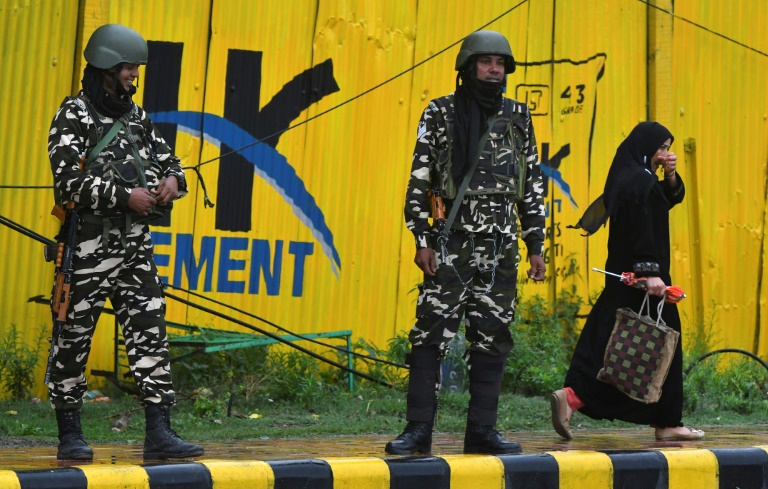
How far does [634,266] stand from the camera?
749 cm

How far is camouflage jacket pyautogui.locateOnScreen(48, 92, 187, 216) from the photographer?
5863 millimetres

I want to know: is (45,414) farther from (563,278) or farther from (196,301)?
(563,278)

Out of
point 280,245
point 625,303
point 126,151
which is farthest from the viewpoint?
point 280,245

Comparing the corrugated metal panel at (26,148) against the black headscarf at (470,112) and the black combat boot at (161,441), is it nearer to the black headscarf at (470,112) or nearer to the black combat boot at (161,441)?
the black combat boot at (161,441)

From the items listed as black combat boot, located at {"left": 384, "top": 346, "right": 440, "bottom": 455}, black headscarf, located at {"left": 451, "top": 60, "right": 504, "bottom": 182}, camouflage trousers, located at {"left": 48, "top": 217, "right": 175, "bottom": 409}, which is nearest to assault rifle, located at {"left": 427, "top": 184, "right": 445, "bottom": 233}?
black headscarf, located at {"left": 451, "top": 60, "right": 504, "bottom": 182}

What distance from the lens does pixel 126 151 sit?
609cm

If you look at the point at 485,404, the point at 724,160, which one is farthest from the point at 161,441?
the point at 724,160

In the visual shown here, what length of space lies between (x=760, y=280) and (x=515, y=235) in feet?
19.5

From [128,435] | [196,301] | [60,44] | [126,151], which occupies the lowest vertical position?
[128,435]

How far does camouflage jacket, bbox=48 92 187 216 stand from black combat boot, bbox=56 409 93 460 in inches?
36.5

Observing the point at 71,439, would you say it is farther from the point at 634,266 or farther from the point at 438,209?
the point at 634,266

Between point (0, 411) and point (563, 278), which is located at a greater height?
point (563, 278)

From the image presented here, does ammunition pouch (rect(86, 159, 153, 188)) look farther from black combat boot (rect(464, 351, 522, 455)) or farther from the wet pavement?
black combat boot (rect(464, 351, 522, 455))

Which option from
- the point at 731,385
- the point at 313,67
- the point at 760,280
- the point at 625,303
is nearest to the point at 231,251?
the point at 313,67
